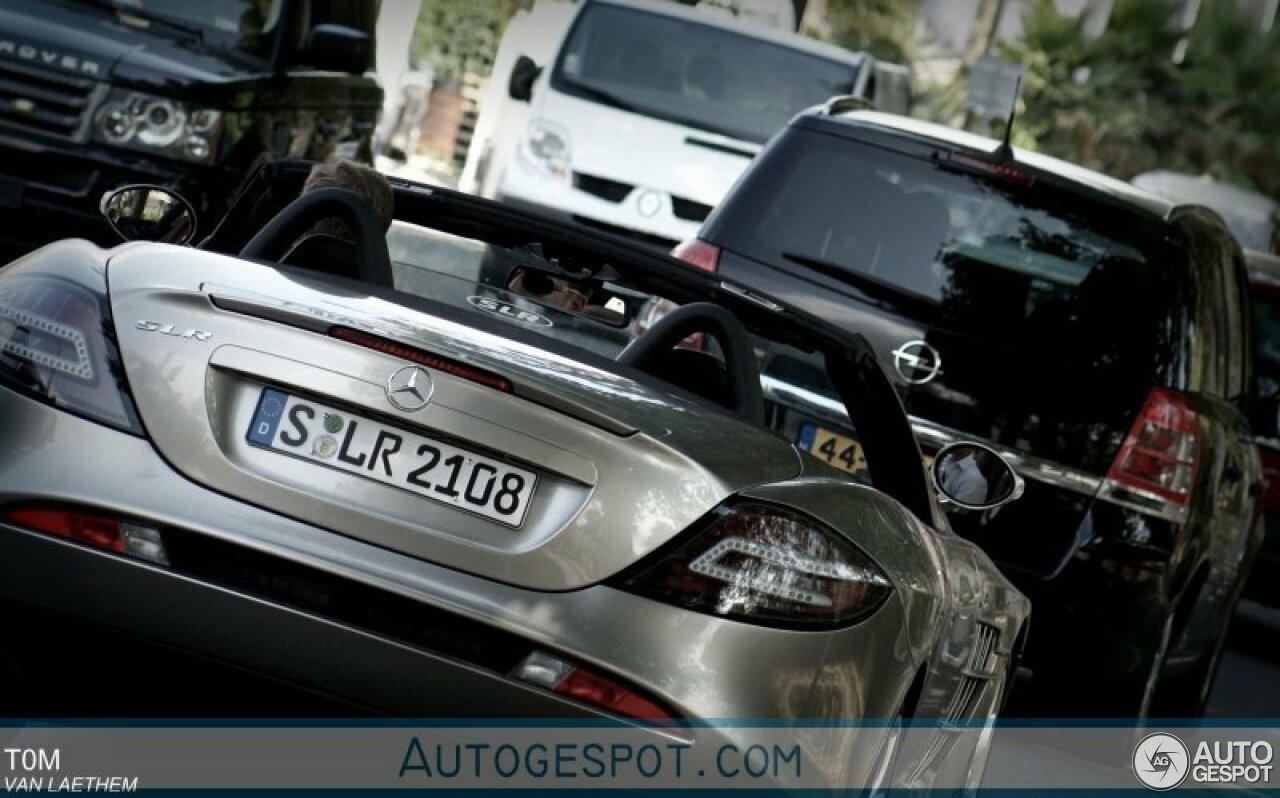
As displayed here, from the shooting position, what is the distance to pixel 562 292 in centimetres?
536

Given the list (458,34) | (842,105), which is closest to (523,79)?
(842,105)

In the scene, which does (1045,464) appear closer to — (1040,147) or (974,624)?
(974,624)

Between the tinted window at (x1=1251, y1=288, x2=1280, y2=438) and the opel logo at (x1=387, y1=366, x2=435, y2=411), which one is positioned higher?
the opel logo at (x1=387, y1=366, x2=435, y2=411)

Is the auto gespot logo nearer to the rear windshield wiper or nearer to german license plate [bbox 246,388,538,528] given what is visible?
the rear windshield wiper

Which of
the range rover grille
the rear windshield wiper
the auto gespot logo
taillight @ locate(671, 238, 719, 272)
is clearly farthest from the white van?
the rear windshield wiper

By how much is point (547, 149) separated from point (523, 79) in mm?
1327

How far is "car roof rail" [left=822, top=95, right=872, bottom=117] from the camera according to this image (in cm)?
912

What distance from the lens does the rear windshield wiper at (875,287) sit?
828 centimetres

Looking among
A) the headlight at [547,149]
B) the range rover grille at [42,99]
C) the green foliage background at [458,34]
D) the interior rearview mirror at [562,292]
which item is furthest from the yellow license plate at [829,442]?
the green foliage background at [458,34]

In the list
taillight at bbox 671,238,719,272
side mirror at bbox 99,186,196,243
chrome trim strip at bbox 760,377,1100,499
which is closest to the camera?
side mirror at bbox 99,186,196,243

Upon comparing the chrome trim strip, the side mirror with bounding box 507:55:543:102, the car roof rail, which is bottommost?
the side mirror with bounding box 507:55:543:102

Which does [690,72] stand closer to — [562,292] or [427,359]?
[562,292]

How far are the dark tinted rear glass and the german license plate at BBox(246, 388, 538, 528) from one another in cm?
429

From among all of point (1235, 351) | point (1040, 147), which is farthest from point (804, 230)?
point (1040, 147)
